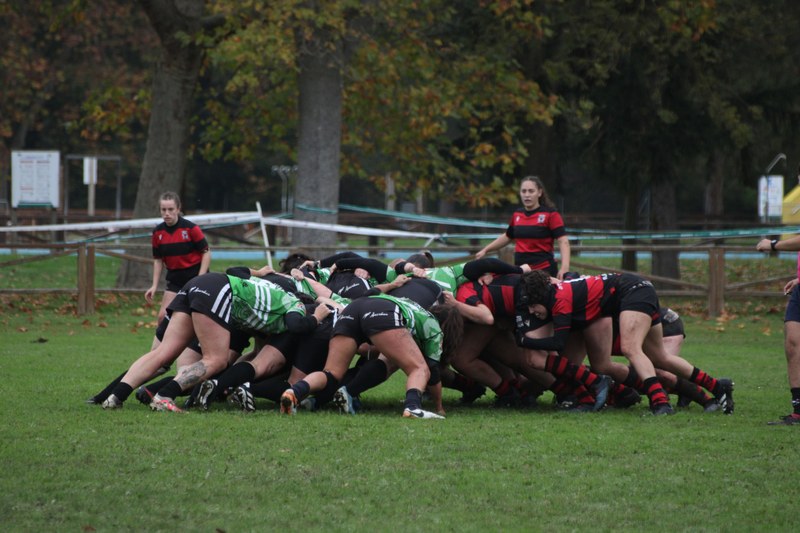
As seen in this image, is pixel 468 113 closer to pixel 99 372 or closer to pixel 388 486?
pixel 99 372

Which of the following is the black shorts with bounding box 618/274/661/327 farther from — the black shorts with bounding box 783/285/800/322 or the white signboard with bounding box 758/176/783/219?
the white signboard with bounding box 758/176/783/219

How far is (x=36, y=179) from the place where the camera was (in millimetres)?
26484

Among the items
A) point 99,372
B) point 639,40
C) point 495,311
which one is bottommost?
point 99,372

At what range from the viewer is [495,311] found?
33.8 ft

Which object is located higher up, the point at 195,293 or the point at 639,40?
the point at 639,40

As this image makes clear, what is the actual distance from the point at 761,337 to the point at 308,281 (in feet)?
31.1

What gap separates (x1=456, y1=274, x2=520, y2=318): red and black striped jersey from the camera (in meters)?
10.3

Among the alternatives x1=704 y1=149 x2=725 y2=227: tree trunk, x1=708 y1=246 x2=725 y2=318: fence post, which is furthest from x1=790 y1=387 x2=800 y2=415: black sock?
x1=704 y1=149 x2=725 y2=227: tree trunk

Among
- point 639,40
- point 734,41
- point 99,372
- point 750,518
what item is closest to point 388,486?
point 750,518

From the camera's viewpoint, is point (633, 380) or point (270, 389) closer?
point (270, 389)

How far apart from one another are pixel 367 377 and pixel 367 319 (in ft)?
2.31

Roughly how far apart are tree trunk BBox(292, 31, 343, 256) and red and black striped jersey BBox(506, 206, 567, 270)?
997 cm

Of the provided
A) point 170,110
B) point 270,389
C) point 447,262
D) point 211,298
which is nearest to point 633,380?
point 270,389

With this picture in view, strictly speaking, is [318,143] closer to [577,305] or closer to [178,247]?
[178,247]
